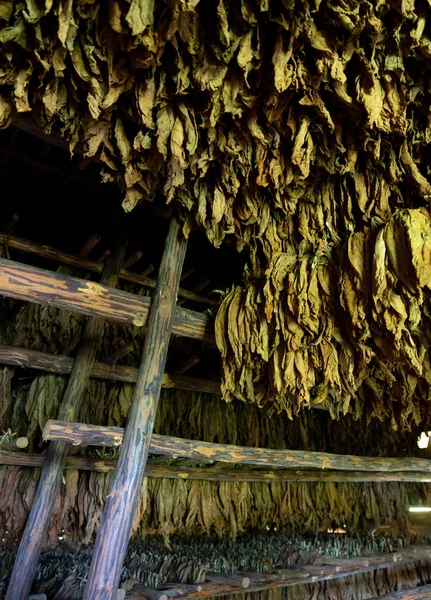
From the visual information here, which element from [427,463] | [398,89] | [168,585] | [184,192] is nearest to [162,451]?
[168,585]

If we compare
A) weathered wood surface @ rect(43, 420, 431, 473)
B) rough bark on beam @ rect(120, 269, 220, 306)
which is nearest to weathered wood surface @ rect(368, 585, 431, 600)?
weathered wood surface @ rect(43, 420, 431, 473)

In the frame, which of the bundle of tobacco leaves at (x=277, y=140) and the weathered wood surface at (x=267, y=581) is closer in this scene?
the bundle of tobacco leaves at (x=277, y=140)

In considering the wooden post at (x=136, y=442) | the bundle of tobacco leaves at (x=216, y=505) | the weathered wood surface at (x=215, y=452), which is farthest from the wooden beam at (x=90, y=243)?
the bundle of tobacco leaves at (x=216, y=505)

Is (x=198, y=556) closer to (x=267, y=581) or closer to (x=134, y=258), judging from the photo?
(x=267, y=581)

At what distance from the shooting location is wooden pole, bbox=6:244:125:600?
271cm

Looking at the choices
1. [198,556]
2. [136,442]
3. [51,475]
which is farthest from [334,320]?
[198,556]

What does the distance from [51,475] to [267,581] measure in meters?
1.95

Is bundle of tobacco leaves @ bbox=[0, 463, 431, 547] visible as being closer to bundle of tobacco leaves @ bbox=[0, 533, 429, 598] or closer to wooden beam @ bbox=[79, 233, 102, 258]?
bundle of tobacco leaves @ bbox=[0, 533, 429, 598]

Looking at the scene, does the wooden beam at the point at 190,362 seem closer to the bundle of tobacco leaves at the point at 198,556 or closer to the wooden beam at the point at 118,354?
the wooden beam at the point at 118,354

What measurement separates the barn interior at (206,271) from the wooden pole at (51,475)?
17 mm

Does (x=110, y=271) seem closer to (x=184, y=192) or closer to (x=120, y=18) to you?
(x=184, y=192)

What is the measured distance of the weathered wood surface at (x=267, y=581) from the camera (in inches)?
108

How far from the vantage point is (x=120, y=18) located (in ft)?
4.70

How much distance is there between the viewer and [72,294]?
220 centimetres
